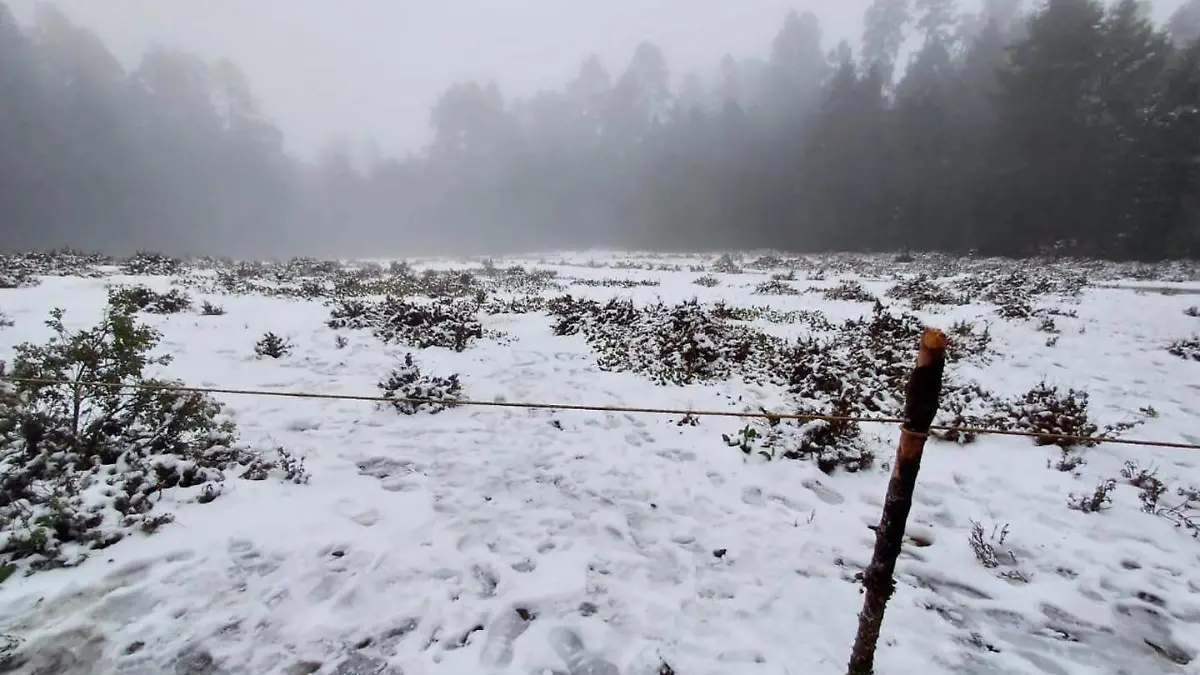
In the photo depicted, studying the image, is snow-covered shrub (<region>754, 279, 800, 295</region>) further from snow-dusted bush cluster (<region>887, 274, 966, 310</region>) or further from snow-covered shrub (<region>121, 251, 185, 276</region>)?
snow-covered shrub (<region>121, 251, 185, 276</region>)

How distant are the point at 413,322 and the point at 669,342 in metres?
5.23

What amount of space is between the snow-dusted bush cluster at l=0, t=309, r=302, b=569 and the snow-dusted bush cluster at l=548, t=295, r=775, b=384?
5335 mm

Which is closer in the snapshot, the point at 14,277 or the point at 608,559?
the point at 608,559

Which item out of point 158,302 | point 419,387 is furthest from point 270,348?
point 158,302

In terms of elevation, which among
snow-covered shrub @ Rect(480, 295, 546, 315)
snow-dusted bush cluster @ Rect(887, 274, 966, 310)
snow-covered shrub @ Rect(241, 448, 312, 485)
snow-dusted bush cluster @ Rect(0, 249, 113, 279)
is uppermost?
snow-dusted bush cluster @ Rect(0, 249, 113, 279)

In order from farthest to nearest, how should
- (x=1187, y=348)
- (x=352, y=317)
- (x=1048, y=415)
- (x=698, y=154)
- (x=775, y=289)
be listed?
(x=698, y=154)
(x=775, y=289)
(x=352, y=317)
(x=1187, y=348)
(x=1048, y=415)

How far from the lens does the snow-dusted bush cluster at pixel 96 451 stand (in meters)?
3.74

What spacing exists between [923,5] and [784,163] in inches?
749

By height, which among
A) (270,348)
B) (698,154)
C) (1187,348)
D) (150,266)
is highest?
(698,154)

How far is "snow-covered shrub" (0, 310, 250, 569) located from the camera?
3750 mm

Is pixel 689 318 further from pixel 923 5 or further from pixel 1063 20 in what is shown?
pixel 923 5

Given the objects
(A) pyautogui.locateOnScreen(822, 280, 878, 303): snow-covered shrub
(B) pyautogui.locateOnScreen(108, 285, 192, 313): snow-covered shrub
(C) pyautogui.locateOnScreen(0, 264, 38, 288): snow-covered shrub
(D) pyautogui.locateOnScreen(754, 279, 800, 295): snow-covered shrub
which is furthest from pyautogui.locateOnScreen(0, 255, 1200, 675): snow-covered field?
(D) pyautogui.locateOnScreen(754, 279, 800, 295): snow-covered shrub

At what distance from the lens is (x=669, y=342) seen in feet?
28.8

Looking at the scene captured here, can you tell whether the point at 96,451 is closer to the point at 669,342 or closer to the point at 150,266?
the point at 669,342
